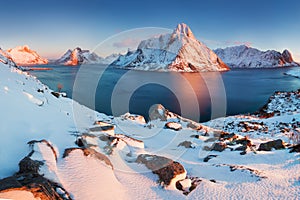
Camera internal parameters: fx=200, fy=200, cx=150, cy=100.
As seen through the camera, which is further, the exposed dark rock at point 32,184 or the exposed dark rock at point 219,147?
the exposed dark rock at point 219,147

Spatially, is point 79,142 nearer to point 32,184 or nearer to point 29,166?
point 29,166

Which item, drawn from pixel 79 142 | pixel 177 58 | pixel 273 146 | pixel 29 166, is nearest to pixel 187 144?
pixel 273 146

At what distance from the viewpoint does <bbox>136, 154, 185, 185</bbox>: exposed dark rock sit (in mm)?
8281

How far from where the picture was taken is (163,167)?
29.0ft

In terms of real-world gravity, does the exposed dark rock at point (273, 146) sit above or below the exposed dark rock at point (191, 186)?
below

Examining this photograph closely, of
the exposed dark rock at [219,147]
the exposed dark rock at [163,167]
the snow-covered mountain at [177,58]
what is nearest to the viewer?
the exposed dark rock at [163,167]

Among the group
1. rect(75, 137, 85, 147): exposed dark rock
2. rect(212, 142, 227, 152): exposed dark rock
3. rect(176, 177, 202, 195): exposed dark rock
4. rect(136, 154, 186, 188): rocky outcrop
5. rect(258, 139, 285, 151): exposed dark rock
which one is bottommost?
rect(212, 142, 227, 152): exposed dark rock

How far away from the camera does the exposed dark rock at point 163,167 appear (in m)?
8.28

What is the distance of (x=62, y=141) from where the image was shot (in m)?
8.98

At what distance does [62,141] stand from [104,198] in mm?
3848

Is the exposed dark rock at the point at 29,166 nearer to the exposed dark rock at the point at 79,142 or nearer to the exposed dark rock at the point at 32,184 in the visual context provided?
the exposed dark rock at the point at 32,184

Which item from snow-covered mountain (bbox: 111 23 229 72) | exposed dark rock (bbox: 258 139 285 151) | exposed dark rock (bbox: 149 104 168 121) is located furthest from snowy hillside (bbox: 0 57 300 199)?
snow-covered mountain (bbox: 111 23 229 72)

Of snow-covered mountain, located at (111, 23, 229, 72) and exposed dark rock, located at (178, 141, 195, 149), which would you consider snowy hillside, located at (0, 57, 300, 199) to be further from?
snow-covered mountain, located at (111, 23, 229, 72)

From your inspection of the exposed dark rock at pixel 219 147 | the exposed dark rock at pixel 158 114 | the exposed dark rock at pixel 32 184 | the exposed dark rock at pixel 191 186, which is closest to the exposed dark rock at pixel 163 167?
the exposed dark rock at pixel 191 186
